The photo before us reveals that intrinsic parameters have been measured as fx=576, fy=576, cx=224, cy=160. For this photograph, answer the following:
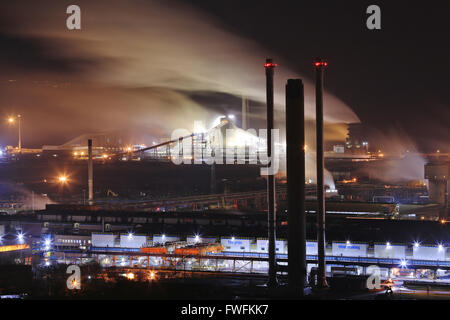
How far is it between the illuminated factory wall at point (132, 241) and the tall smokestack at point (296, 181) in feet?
13.0

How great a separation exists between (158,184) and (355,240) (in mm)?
22806

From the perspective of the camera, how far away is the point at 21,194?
24438 mm

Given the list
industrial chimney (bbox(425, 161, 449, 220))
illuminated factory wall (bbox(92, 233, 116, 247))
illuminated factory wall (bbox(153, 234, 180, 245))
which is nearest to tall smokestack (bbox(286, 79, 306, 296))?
illuminated factory wall (bbox(153, 234, 180, 245))

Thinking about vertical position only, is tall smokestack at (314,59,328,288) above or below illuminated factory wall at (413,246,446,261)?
above

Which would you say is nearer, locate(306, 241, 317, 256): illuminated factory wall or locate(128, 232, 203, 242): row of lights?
locate(306, 241, 317, 256): illuminated factory wall

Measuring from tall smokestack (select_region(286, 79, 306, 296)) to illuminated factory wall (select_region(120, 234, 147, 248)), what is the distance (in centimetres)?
396

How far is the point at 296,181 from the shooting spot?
6.44 m

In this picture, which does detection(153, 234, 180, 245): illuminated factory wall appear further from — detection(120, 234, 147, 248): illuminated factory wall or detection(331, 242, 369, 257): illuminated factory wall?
detection(331, 242, 369, 257): illuminated factory wall

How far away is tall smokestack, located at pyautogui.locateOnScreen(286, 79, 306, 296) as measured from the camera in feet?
21.1

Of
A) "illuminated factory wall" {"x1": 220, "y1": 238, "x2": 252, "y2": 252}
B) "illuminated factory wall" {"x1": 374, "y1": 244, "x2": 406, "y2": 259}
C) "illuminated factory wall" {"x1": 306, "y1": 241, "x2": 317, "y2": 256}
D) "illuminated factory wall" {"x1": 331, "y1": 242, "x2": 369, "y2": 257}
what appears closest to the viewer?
"illuminated factory wall" {"x1": 374, "y1": 244, "x2": 406, "y2": 259}

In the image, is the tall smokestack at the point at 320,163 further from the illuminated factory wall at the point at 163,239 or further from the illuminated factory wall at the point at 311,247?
the illuminated factory wall at the point at 163,239
